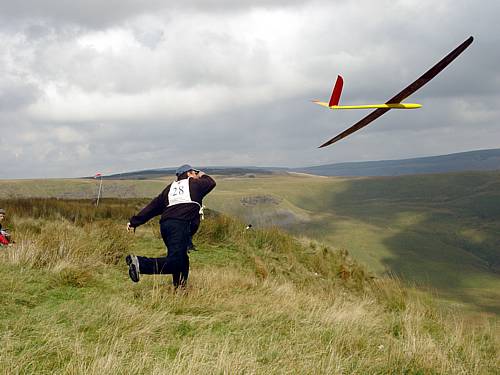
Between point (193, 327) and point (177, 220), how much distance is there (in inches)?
62.1

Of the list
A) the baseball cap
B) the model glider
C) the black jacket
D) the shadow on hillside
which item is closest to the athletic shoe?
the black jacket

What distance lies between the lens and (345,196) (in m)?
193

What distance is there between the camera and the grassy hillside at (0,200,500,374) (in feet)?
10.8

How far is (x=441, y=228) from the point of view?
114m

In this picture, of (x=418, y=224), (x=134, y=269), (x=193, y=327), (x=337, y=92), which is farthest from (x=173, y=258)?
(x=418, y=224)

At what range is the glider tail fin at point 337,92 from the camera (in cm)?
388

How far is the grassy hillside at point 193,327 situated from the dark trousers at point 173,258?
0.81 feet

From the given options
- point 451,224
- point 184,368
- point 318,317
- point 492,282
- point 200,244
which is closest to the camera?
point 184,368

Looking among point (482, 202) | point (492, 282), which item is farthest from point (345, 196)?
point (492, 282)

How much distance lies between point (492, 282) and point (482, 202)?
87.9 meters

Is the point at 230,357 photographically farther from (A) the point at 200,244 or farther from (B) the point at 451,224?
(B) the point at 451,224

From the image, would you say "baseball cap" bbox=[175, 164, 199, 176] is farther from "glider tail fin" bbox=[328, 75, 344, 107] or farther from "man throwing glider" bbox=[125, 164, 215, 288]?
"glider tail fin" bbox=[328, 75, 344, 107]

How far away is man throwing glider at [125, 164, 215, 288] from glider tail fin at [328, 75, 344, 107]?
249 cm

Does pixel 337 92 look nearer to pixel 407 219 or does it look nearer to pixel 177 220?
pixel 177 220
